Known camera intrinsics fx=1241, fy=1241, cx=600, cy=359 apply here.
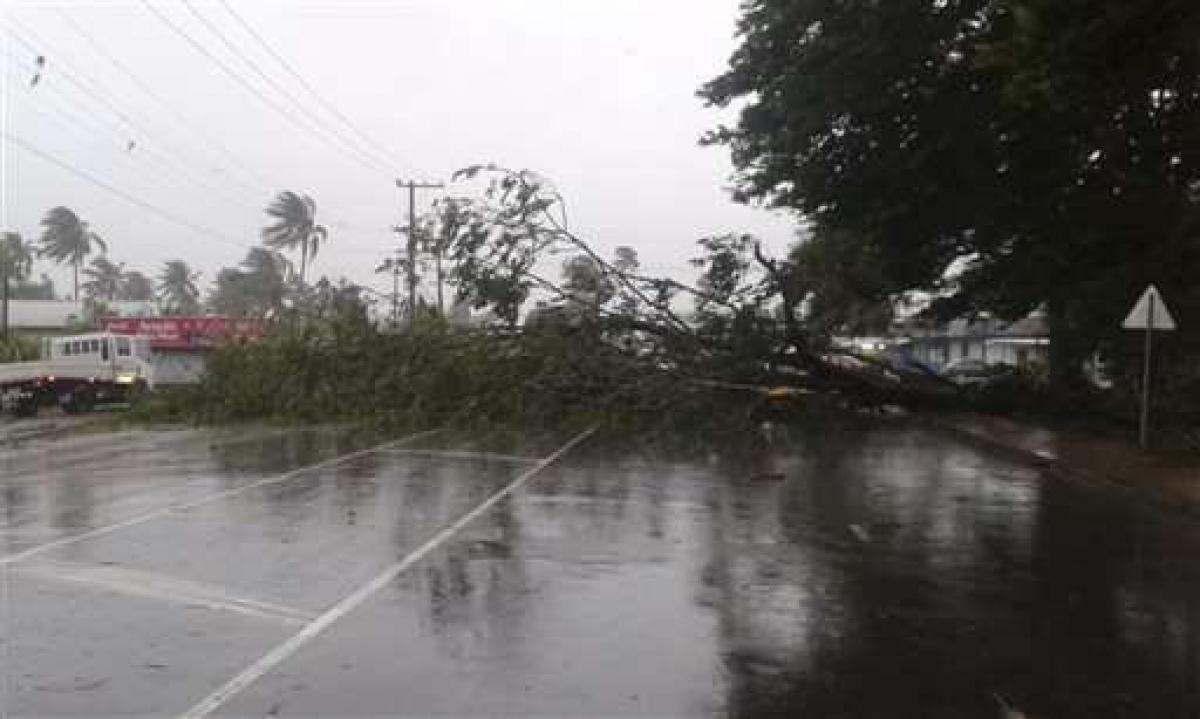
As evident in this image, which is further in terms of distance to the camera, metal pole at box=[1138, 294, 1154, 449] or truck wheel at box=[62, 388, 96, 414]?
truck wheel at box=[62, 388, 96, 414]

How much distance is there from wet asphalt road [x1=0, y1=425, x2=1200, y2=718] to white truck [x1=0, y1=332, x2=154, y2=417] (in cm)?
2401

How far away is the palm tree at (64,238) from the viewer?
10862 centimetres

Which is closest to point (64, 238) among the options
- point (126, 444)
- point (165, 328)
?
point (165, 328)

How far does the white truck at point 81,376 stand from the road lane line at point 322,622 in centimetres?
2805

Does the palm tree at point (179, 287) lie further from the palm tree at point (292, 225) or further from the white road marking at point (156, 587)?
the white road marking at point (156, 587)

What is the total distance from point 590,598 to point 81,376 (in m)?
35.1

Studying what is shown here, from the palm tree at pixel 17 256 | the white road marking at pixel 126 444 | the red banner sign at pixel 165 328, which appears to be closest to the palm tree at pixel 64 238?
the palm tree at pixel 17 256

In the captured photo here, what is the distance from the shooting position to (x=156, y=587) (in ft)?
30.7

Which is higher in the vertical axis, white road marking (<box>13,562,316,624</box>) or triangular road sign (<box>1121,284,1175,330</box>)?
triangular road sign (<box>1121,284,1175,330</box>)

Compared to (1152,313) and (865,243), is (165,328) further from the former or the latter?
(1152,313)

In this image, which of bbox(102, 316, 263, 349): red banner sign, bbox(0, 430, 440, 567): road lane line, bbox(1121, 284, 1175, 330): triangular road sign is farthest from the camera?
bbox(102, 316, 263, 349): red banner sign

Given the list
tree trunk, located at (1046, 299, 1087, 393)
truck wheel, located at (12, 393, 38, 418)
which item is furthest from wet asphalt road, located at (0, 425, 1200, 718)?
truck wheel, located at (12, 393, 38, 418)

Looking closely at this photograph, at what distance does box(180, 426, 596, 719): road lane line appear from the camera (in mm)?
6434

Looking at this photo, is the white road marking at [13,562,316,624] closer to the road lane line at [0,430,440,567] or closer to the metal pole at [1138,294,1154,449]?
the road lane line at [0,430,440,567]
